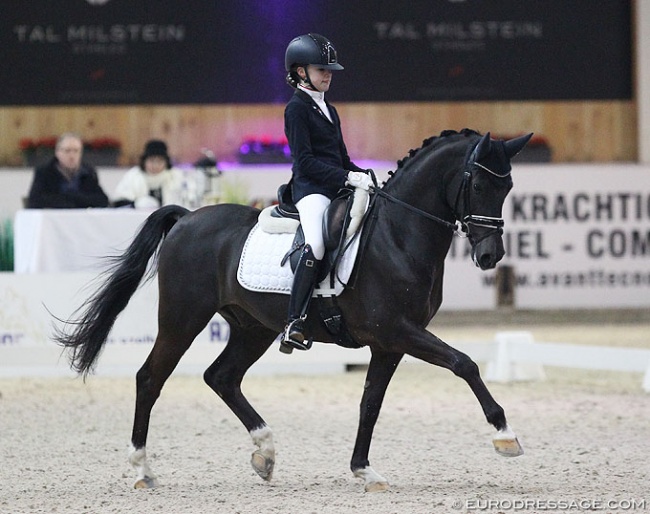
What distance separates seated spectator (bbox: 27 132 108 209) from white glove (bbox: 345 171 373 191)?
16.9 feet

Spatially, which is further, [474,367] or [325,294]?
[325,294]

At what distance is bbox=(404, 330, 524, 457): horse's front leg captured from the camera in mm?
4617

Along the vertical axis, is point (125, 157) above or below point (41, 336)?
above

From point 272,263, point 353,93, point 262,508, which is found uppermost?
point 353,93

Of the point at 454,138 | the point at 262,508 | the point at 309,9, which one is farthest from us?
the point at 309,9

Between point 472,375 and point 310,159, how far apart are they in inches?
46.5

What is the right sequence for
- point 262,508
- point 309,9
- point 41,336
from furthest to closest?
point 309,9, point 41,336, point 262,508

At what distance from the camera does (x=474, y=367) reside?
15.5 ft

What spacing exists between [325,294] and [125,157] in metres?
9.47

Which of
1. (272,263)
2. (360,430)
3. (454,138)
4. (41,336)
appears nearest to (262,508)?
(360,430)

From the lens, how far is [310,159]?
5203 millimetres

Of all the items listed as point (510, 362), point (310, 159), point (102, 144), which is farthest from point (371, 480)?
point (102, 144)

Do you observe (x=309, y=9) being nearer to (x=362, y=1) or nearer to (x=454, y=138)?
(x=362, y=1)

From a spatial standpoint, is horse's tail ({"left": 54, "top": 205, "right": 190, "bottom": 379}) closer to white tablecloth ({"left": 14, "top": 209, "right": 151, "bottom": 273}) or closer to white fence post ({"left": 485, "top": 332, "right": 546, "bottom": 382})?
white tablecloth ({"left": 14, "top": 209, "right": 151, "bottom": 273})
